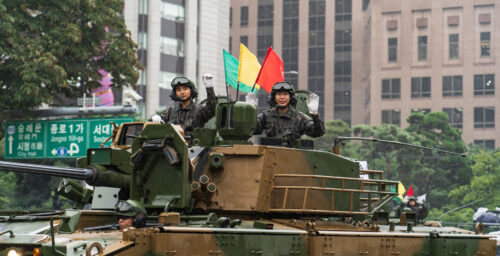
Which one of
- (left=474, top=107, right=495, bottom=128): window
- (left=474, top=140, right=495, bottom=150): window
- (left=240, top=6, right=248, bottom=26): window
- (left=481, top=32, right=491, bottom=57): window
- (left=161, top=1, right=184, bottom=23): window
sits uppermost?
(left=240, top=6, right=248, bottom=26): window

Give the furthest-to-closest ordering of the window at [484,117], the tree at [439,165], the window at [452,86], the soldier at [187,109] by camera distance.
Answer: the window at [452,86], the window at [484,117], the tree at [439,165], the soldier at [187,109]

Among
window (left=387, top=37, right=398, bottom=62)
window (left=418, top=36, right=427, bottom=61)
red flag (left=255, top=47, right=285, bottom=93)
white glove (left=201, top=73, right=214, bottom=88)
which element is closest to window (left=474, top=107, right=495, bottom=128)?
window (left=418, top=36, right=427, bottom=61)

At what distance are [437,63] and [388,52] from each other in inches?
238

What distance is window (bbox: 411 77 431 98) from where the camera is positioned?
3915 inches

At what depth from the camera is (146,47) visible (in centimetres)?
6894

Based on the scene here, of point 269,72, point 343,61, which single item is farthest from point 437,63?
point 269,72

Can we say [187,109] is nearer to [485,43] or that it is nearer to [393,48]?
[485,43]

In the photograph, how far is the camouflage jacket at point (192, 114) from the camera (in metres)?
15.2

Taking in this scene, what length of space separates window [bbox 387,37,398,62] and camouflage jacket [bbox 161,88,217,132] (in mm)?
86903

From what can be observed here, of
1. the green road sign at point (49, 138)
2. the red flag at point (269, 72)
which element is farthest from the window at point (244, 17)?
the red flag at point (269, 72)

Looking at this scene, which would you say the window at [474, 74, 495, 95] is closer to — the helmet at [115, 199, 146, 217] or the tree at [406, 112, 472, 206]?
the tree at [406, 112, 472, 206]

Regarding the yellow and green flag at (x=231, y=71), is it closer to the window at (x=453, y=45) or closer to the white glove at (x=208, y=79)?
the white glove at (x=208, y=79)

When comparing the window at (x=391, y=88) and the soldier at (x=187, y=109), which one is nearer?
the soldier at (x=187, y=109)

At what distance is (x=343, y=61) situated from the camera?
114875 millimetres
